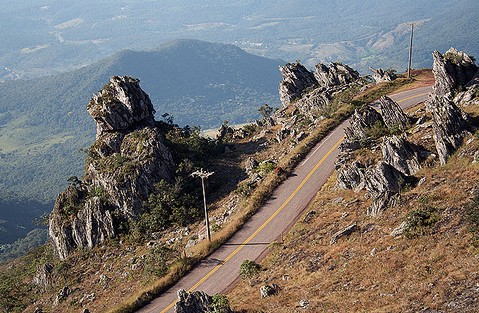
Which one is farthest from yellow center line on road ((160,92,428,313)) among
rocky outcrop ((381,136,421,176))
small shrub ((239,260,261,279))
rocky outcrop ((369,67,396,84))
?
rocky outcrop ((369,67,396,84))

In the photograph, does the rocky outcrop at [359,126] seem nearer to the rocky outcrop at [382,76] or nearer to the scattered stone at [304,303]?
the scattered stone at [304,303]

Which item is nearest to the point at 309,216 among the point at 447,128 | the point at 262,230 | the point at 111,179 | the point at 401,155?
the point at 262,230

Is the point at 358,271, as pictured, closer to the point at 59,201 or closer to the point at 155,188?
the point at 155,188

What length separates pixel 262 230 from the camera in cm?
4444

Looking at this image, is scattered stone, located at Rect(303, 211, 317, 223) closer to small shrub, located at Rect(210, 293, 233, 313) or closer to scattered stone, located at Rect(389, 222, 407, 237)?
scattered stone, located at Rect(389, 222, 407, 237)

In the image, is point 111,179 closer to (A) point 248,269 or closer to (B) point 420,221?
(A) point 248,269

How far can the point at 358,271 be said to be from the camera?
31.2 meters

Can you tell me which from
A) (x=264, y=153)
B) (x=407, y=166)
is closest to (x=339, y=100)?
(x=264, y=153)

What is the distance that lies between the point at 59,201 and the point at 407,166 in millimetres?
40109

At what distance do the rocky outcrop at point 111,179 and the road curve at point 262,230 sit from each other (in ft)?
46.4

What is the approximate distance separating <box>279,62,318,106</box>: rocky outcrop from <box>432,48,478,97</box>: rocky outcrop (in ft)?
118

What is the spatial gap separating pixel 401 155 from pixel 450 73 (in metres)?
23.1

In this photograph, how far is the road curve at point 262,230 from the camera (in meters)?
38.4

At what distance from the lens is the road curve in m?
38.4
